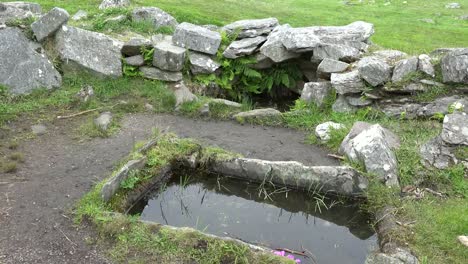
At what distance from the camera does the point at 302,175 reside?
369 inches

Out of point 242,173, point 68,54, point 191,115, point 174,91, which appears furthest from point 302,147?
point 68,54

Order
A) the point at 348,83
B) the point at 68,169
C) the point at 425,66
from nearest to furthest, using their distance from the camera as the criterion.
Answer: the point at 68,169 → the point at 425,66 → the point at 348,83

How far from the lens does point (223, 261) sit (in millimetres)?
7000

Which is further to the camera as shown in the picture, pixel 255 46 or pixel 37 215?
pixel 255 46

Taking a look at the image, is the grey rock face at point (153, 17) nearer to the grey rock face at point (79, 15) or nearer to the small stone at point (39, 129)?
the grey rock face at point (79, 15)

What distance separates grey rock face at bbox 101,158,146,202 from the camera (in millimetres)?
8380

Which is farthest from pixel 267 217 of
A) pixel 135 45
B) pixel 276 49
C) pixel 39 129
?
pixel 135 45

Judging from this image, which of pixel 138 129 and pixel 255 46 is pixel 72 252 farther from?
pixel 255 46

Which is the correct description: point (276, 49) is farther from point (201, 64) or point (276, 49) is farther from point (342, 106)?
point (342, 106)

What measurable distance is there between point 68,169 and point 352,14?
2143cm

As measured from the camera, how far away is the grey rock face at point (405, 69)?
12.3 meters

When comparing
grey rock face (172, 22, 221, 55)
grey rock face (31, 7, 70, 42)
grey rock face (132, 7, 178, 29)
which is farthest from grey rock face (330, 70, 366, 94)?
grey rock face (31, 7, 70, 42)

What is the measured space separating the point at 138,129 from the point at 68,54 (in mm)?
3728

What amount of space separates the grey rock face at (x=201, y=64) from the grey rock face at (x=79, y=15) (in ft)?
16.8
